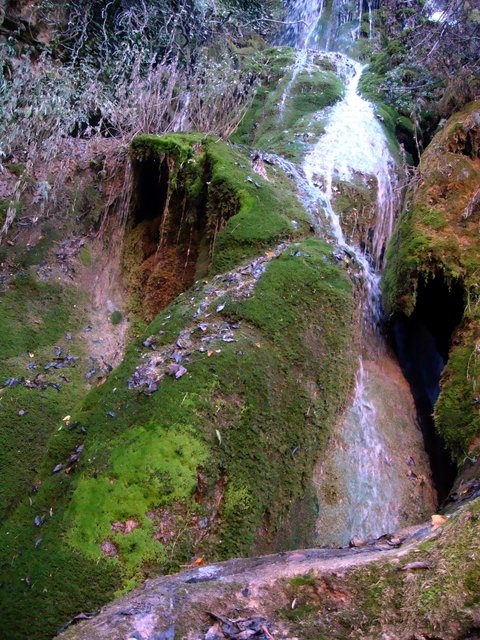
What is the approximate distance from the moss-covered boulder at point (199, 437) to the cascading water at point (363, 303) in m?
0.66

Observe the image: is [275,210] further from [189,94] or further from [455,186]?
[189,94]

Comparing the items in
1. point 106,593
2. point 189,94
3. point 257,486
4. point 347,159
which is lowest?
point 106,593

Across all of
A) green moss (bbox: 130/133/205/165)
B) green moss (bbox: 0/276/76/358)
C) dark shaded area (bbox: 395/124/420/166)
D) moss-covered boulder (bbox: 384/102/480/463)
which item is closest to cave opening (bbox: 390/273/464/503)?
moss-covered boulder (bbox: 384/102/480/463)

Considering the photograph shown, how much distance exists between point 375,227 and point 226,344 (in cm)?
449

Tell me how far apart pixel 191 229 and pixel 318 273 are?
217 cm

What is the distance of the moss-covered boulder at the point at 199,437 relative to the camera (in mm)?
3604

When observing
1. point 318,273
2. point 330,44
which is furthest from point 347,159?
point 330,44

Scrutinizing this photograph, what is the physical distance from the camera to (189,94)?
879 centimetres

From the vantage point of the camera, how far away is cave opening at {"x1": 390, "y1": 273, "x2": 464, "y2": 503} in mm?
6125

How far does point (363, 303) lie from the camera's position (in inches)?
272

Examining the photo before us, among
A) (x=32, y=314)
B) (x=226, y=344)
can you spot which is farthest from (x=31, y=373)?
(x=226, y=344)

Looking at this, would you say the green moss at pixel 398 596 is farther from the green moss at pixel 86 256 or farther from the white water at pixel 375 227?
the green moss at pixel 86 256

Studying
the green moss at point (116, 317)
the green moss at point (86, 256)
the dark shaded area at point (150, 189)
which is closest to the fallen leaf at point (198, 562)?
the green moss at point (116, 317)

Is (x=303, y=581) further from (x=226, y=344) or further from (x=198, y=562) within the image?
(x=226, y=344)
